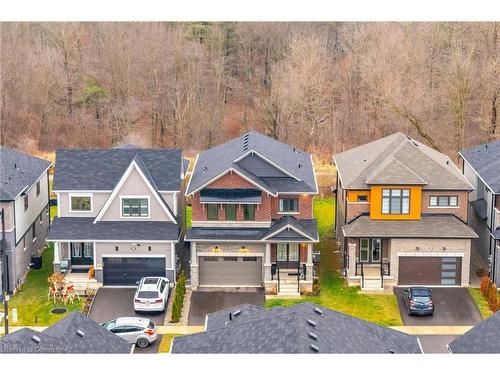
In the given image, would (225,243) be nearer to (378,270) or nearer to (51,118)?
(378,270)

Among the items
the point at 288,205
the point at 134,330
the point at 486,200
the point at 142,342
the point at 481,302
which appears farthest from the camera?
the point at 486,200

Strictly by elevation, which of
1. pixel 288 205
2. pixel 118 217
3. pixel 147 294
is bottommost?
pixel 147 294

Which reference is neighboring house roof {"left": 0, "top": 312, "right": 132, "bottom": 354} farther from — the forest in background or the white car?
the forest in background

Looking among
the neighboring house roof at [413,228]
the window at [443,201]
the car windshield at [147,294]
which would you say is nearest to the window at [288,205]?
the neighboring house roof at [413,228]

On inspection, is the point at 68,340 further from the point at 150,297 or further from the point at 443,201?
the point at 443,201

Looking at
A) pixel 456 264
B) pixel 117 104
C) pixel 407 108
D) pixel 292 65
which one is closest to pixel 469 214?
pixel 456 264

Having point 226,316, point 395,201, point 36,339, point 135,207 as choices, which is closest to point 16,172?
point 135,207

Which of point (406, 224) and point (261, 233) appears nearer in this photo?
point (261, 233)
